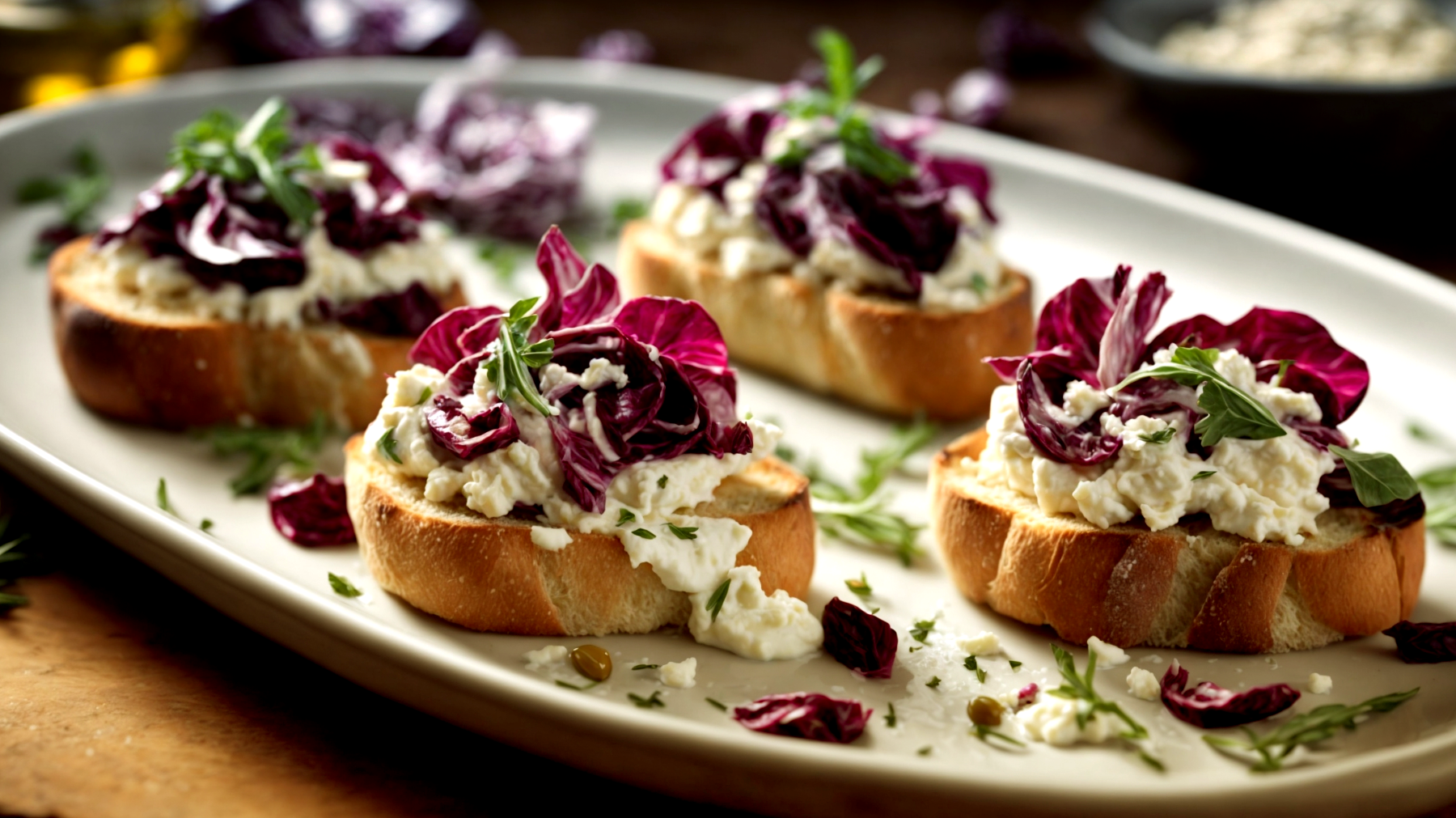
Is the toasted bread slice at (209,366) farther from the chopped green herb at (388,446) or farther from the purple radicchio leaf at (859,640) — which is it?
the purple radicchio leaf at (859,640)

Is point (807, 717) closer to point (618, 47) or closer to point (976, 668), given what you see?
point (976, 668)

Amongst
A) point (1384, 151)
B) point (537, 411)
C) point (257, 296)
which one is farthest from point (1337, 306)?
point (257, 296)

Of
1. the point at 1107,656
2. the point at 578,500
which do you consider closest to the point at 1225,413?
the point at 1107,656

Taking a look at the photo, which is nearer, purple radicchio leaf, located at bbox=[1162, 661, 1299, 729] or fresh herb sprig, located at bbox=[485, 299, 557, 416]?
purple radicchio leaf, located at bbox=[1162, 661, 1299, 729]

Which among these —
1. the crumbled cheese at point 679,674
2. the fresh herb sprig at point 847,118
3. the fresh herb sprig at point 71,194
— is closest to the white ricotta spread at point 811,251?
the fresh herb sprig at point 847,118

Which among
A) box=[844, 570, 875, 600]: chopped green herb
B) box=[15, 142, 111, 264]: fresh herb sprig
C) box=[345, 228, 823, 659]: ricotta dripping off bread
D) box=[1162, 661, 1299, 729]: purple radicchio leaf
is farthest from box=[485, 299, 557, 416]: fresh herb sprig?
box=[15, 142, 111, 264]: fresh herb sprig

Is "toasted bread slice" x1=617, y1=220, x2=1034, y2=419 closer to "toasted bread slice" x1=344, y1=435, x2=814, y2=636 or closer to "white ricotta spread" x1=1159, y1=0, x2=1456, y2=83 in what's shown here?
"toasted bread slice" x1=344, y1=435, x2=814, y2=636
